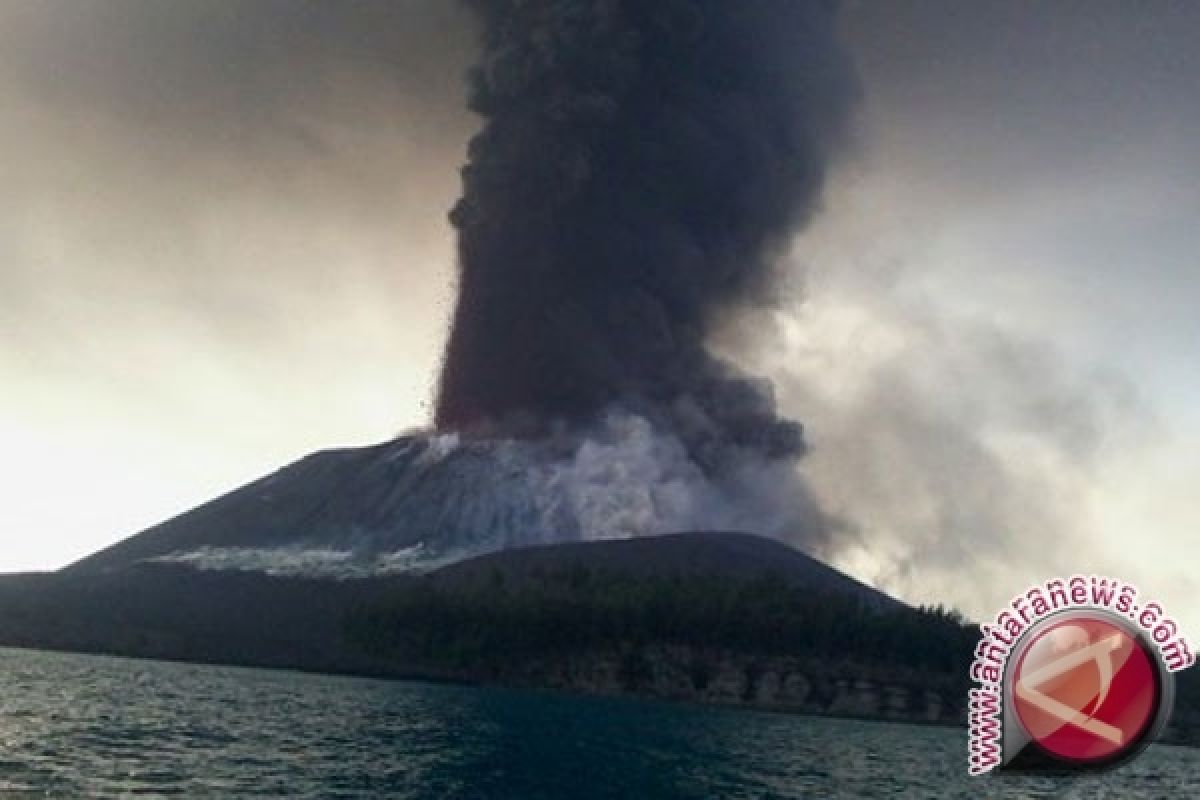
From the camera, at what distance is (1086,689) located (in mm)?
13867

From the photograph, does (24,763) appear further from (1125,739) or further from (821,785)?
(1125,739)

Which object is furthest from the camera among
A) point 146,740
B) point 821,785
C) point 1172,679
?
point 821,785

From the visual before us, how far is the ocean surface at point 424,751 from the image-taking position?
56938 millimetres

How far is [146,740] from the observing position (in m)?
69.5

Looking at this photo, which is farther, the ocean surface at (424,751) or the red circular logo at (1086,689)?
the ocean surface at (424,751)

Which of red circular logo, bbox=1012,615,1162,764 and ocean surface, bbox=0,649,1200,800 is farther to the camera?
ocean surface, bbox=0,649,1200,800

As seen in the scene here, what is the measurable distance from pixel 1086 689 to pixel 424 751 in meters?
64.5

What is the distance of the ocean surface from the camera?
5694 cm

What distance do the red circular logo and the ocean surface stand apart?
137 feet

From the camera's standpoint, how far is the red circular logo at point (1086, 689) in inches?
530

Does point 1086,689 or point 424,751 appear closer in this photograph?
point 1086,689

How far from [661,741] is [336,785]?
46.1 meters

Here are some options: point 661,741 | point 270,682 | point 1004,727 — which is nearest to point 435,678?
point 270,682

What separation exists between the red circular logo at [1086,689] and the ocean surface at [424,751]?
41860 mm
